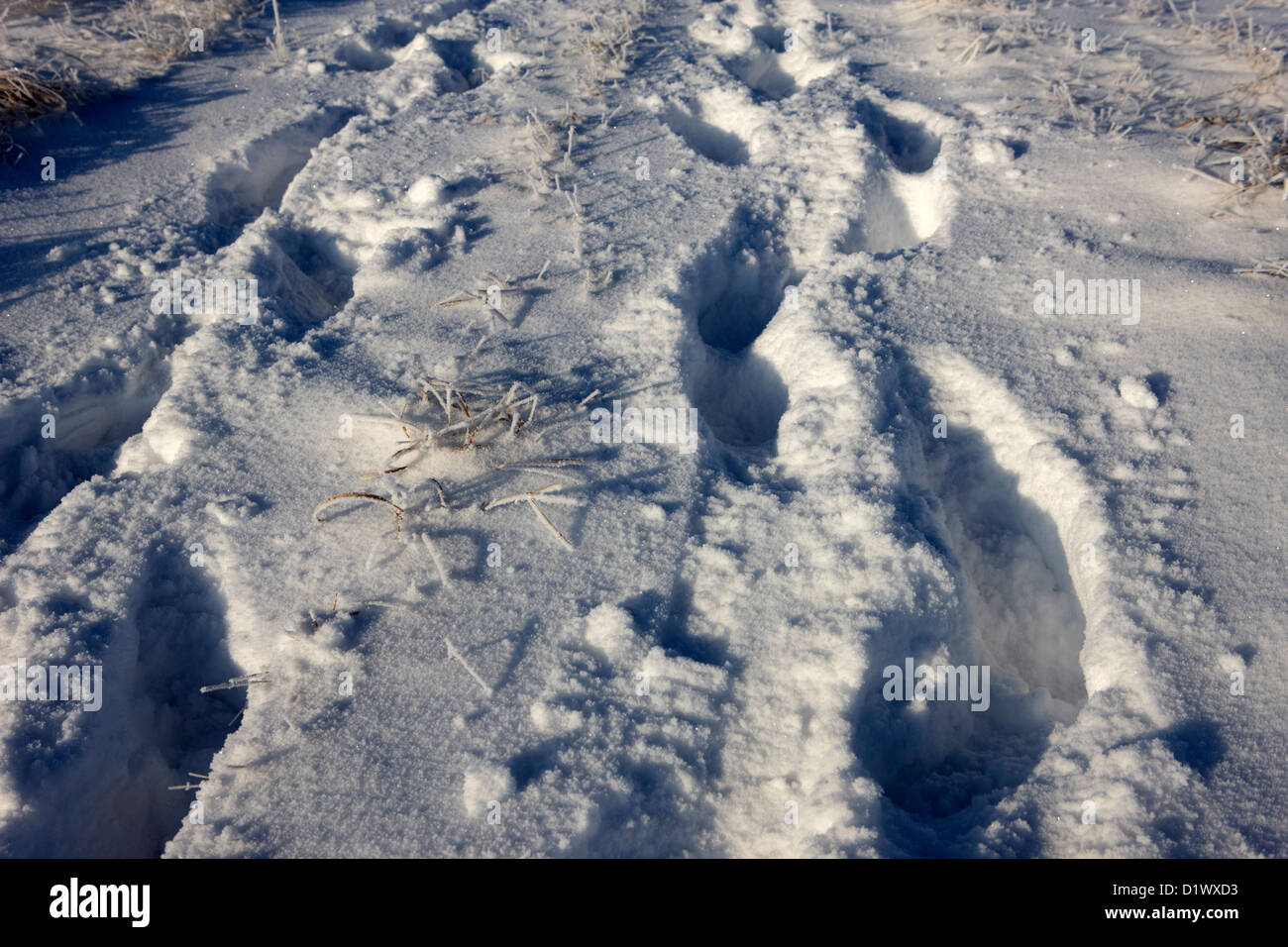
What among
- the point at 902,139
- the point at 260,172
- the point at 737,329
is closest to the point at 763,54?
the point at 902,139

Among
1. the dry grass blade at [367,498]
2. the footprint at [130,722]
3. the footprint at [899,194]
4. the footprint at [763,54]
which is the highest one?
the footprint at [763,54]

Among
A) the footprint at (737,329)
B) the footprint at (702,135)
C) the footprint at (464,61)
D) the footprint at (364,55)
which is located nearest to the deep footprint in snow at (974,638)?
the footprint at (737,329)

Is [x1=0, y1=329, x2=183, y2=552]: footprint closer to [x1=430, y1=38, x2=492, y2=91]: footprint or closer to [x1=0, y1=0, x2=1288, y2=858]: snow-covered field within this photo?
[x1=0, y1=0, x2=1288, y2=858]: snow-covered field

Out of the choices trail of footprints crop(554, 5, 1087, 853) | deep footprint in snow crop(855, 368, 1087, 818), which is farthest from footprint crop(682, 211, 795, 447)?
deep footprint in snow crop(855, 368, 1087, 818)

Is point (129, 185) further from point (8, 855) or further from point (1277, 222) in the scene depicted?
point (1277, 222)

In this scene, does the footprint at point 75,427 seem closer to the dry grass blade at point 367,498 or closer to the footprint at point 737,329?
the dry grass blade at point 367,498

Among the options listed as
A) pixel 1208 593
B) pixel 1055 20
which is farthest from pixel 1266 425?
pixel 1055 20

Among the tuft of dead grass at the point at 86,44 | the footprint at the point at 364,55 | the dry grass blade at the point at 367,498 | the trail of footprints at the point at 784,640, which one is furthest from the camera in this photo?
the footprint at the point at 364,55
